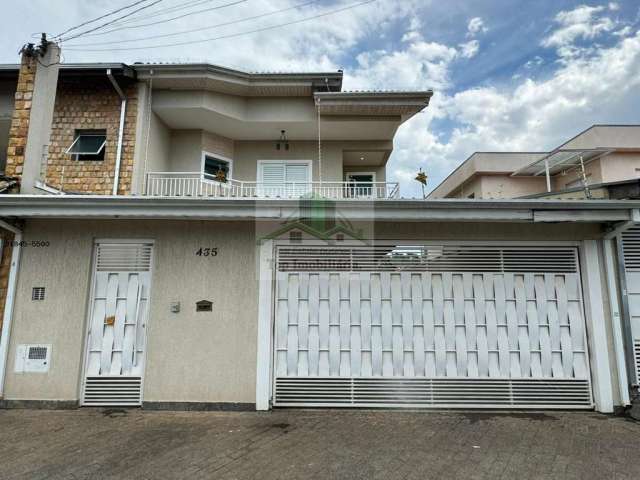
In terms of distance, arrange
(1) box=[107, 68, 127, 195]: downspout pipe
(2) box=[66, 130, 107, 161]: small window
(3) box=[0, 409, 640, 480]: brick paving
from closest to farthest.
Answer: (3) box=[0, 409, 640, 480]: brick paving, (1) box=[107, 68, 127, 195]: downspout pipe, (2) box=[66, 130, 107, 161]: small window

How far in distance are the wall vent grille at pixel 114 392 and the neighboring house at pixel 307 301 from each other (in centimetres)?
A: 2

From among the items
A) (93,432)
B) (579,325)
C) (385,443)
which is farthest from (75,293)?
(579,325)

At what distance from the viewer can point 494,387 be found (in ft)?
18.2

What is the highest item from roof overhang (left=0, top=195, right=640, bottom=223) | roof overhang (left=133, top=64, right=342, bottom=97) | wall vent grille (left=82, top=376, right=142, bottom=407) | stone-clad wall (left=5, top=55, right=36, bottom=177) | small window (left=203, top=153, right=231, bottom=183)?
roof overhang (left=133, top=64, right=342, bottom=97)

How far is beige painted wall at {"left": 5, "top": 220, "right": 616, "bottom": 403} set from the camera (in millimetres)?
5531

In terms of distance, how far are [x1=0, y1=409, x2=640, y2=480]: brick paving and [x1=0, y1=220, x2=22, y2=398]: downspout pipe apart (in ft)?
2.75

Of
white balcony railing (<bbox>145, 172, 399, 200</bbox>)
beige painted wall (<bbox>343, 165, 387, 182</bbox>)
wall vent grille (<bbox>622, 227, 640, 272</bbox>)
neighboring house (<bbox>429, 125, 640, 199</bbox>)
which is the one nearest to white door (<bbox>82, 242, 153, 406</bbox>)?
white balcony railing (<bbox>145, 172, 399, 200</bbox>)

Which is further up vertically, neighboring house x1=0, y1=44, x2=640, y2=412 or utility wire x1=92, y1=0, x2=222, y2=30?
utility wire x1=92, y1=0, x2=222, y2=30

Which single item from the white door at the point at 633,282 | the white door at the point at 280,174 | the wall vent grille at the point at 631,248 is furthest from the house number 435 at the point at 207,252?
the wall vent grille at the point at 631,248

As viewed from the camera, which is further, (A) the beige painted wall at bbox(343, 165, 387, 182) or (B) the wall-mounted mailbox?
(A) the beige painted wall at bbox(343, 165, 387, 182)

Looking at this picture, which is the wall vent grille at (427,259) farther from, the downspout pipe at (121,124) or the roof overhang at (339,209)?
the downspout pipe at (121,124)

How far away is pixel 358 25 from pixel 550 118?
15.4m

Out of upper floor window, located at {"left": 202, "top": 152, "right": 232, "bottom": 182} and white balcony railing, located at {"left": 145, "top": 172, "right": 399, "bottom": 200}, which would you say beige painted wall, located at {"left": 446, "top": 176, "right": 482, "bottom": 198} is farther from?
upper floor window, located at {"left": 202, "top": 152, "right": 232, "bottom": 182}

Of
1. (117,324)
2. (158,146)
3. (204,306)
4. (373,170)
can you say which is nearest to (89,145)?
(158,146)
